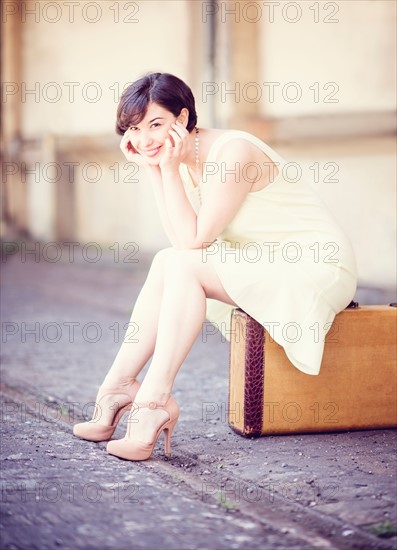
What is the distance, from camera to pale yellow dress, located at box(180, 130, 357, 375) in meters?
3.09

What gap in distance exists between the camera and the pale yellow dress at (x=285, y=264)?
10.1ft

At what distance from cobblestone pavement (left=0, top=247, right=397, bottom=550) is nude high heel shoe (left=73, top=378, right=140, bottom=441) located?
46 millimetres

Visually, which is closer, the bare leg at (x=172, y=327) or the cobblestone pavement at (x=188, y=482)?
the cobblestone pavement at (x=188, y=482)

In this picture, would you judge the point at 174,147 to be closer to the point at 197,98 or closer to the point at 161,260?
the point at 161,260

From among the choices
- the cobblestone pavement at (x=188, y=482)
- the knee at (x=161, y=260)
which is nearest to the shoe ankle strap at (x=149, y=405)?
the cobblestone pavement at (x=188, y=482)

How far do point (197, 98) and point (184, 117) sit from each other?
4765 millimetres

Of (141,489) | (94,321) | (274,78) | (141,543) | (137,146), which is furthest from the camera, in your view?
(274,78)

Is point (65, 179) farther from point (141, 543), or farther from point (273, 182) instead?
point (141, 543)

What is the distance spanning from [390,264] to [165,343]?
3.48 meters

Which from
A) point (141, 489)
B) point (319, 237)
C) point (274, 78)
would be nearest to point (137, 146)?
point (319, 237)

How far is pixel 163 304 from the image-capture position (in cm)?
303

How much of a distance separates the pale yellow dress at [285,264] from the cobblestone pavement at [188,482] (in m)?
0.38

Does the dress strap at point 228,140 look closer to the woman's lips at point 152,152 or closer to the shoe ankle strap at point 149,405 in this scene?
the woman's lips at point 152,152

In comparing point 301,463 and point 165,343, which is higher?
point 165,343
